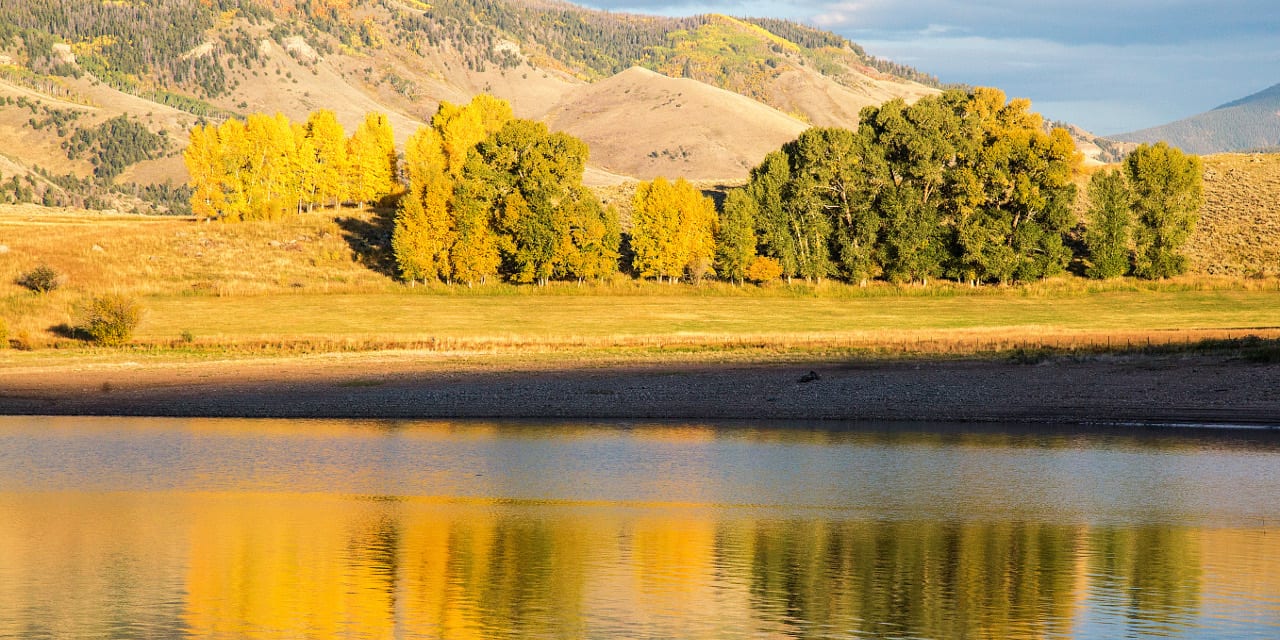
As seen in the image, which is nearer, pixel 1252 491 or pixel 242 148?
pixel 1252 491

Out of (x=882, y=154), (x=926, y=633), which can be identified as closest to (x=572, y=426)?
(x=926, y=633)

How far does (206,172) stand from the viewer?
4970 inches

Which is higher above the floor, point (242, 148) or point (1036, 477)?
point (242, 148)

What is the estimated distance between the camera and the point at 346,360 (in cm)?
5562

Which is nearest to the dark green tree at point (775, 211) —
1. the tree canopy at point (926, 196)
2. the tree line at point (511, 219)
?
the tree canopy at point (926, 196)

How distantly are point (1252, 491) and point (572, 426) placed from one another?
20.8 meters

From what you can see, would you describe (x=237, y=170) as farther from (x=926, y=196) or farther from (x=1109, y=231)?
(x=1109, y=231)

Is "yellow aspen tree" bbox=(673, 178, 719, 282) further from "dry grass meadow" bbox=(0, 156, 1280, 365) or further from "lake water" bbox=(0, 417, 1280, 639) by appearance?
"lake water" bbox=(0, 417, 1280, 639)

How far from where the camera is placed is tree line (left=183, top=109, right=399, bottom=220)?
411 feet

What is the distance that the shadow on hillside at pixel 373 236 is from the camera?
102 metres

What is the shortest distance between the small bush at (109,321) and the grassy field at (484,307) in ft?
3.44

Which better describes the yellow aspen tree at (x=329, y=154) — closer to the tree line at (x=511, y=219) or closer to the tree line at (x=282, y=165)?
the tree line at (x=282, y=165)

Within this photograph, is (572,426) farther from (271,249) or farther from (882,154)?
(271,249)

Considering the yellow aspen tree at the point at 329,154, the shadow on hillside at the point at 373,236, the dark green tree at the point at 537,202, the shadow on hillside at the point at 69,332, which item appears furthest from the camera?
the yellow aspen tree at the point at 329,154
